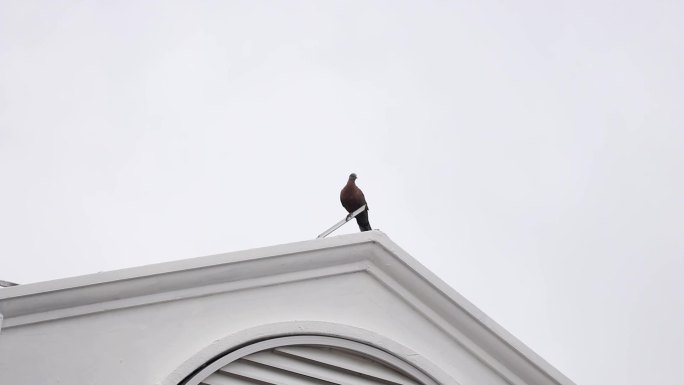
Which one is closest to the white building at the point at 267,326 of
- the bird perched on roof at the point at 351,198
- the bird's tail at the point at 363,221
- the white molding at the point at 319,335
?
the white molding at the point at 319,335

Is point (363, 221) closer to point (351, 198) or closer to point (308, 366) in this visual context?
point (351, 198)

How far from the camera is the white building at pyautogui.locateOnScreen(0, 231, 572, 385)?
6.04m

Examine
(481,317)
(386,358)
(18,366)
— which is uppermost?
(481,317)

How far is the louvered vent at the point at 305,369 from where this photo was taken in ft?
19.9

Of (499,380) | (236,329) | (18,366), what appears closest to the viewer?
(18,366)

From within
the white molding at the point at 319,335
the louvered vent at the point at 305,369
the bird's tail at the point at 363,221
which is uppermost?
the bird's tail at the point at 363,221

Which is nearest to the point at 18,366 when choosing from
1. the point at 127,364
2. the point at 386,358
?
the point at 127,364

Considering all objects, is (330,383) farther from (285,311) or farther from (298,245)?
(298,245)

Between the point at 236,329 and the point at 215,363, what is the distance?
0.33 meters

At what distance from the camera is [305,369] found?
6211 mm

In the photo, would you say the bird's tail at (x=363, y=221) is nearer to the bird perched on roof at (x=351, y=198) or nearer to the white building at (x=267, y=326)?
the bird perched on roof at (x=351, y=198)

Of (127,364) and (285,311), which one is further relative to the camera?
(285,311)

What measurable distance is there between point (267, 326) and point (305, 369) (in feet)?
1.28

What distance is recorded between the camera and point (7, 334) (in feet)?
19.9
